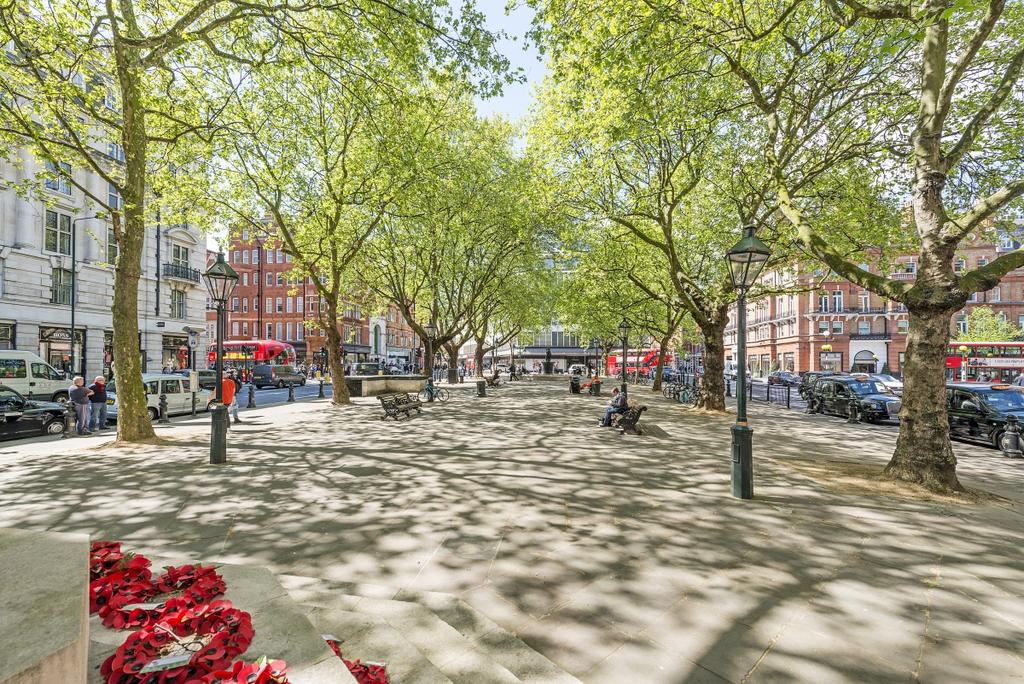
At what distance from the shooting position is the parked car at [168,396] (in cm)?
1580

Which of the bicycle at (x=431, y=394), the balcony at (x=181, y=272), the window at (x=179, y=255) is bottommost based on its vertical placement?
the bicycle at (x=431, y=394)

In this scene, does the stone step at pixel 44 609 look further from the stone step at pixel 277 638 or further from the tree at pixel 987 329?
the tree at pixel 987 329

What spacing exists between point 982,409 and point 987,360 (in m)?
27.5

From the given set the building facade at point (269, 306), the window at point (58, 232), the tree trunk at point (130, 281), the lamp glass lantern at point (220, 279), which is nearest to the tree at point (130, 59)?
the tree trunk at point (130, 281)

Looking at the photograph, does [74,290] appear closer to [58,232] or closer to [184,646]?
[58,232]

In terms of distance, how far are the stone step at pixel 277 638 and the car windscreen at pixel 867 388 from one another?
21782 mm

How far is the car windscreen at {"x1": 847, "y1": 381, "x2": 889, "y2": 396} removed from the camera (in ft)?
62.4

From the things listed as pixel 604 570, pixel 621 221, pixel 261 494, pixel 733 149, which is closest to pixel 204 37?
pixel 261 494

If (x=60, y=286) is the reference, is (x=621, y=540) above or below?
below

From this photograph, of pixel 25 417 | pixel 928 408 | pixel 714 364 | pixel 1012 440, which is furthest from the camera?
pixel 714 364

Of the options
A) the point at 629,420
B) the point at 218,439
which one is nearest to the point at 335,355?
the point at 218,439

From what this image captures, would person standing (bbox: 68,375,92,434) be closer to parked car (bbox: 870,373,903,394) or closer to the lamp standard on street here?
the lamp standard on street

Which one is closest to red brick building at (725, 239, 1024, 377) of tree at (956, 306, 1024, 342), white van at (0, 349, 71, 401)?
tree at (956, 306, 1024, 342)

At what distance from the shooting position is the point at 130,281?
10.8m
